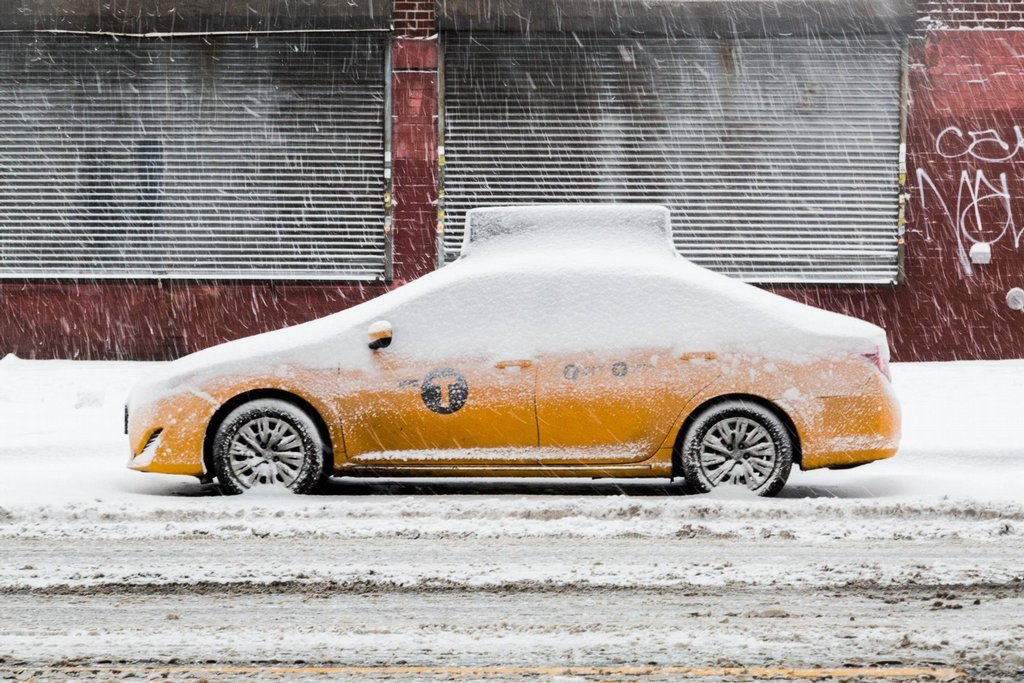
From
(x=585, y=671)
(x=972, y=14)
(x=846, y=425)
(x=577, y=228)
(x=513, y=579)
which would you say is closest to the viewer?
(x=585, y=671)

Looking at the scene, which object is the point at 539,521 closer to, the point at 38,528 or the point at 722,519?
the point at 722,519

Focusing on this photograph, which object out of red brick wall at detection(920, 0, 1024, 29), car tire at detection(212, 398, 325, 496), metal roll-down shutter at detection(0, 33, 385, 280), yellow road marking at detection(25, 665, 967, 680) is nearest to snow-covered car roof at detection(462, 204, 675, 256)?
car tire at detection(212, 398, 325, 496)

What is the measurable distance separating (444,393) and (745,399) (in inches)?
74.0

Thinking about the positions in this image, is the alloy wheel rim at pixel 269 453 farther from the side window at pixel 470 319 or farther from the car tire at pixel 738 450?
the car tire at pixel 738 450

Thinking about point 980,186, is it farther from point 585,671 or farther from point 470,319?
point 585,671

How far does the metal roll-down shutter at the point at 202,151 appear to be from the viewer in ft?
53.9

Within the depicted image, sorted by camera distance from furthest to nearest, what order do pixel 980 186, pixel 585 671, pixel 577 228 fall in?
pixel 980 186 < pixel 577 228 < pixel 585 671

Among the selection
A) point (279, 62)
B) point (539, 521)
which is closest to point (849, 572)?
point (539, 521)

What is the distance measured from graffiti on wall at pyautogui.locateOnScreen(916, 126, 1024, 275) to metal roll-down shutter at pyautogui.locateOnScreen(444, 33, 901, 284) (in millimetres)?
565

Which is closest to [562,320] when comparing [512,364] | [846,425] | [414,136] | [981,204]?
[512,364]

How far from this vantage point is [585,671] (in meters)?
4.62

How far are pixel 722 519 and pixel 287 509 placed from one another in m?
2.53

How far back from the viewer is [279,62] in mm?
16406

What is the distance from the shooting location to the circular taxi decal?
8195 millimetres
